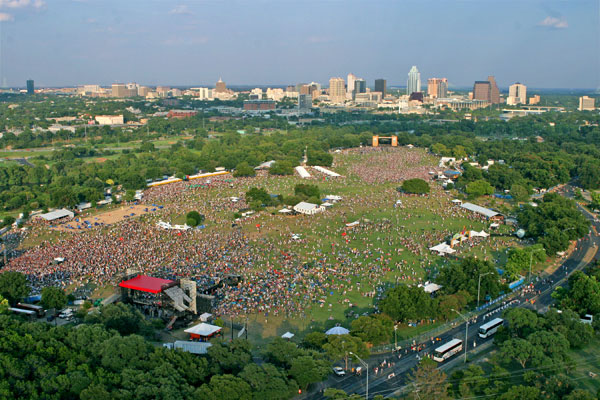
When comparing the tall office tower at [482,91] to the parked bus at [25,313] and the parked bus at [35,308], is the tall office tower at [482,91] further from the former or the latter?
the parked bus at [25,313]

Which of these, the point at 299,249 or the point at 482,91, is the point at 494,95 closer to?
the point at 482,91

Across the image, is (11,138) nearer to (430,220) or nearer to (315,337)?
(430,220)

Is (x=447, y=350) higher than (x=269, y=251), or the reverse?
(x=269, y=251)

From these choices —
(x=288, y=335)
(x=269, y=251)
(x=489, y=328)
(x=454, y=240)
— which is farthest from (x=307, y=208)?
(x=489, y=328)

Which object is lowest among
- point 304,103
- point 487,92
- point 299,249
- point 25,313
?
point 25,313

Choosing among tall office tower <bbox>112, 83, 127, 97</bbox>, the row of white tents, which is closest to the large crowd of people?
the row of white tents
